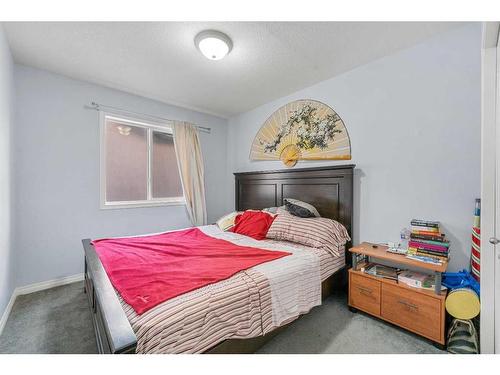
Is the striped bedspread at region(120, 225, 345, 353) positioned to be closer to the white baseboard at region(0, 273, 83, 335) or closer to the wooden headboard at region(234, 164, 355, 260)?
the wooden headboard at region(234, 164, 355, 260)

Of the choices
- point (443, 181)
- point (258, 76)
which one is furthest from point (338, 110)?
point (443, 181)

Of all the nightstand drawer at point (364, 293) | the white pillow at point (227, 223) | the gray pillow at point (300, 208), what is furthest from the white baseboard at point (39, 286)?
the nightstand drawer at point (364, 293)

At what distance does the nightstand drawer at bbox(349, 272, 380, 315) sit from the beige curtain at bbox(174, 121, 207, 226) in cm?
245

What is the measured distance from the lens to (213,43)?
195 cm

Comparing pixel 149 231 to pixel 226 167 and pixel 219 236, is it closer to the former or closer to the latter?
pixel 219 236

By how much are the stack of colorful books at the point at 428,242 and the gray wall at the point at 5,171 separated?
11.2 ft

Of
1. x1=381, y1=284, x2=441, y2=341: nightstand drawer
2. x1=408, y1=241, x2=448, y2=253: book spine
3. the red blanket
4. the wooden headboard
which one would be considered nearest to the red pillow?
the red blanket

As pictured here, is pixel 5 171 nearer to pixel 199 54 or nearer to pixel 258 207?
pixel 199 54

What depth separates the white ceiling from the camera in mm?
1875

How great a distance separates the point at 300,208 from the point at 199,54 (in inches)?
76.1

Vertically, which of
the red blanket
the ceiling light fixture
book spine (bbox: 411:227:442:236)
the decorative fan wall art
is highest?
the ceiling light fixture

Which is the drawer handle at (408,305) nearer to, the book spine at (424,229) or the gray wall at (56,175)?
the book spine at (424,229)

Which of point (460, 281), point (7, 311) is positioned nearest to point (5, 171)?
point (7, 311)

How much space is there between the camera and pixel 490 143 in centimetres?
142
